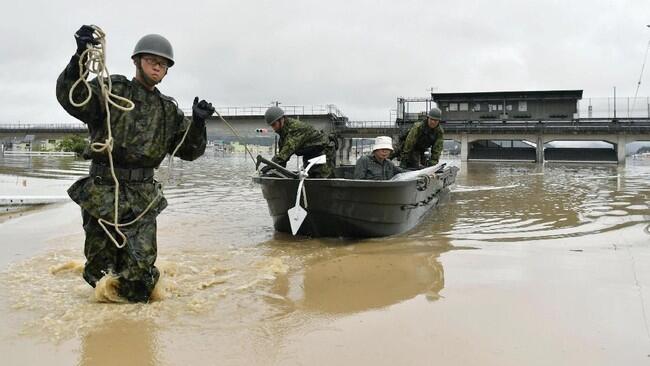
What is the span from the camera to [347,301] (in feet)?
12.9

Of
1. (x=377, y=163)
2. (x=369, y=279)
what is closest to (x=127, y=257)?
(x=369, y=279)

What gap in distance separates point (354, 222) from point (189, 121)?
3042 millimetres

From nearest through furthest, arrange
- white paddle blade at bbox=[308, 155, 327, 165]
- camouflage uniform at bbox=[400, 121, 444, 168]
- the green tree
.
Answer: white paddle blade at bbox=[308, 155, 327, 165], camouflage uniform at bbox=[400, 121, 444, 168], the green tree

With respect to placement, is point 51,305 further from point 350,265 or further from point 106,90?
point 350,265

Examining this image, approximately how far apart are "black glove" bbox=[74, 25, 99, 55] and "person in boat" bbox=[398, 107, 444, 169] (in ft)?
23.7

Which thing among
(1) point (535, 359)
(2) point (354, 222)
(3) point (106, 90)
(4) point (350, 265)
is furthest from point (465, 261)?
(3) point (106, 90)

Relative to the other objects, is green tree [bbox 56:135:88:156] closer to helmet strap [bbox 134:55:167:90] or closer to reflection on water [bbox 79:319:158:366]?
helmet strap [bbox 134:55:167:90]

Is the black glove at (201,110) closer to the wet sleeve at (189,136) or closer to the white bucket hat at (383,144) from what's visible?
the wet sleeve at (189,136)

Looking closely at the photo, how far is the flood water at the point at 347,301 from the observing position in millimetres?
2898

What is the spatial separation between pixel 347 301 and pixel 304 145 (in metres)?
3.41

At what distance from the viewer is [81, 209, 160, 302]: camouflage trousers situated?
367cm

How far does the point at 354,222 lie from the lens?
6.50m

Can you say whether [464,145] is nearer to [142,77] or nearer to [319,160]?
[319,160]

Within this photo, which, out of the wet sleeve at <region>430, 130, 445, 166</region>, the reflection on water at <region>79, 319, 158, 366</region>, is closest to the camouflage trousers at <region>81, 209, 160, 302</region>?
the reflection on water at <region>79, 319, 158, 366</region>
